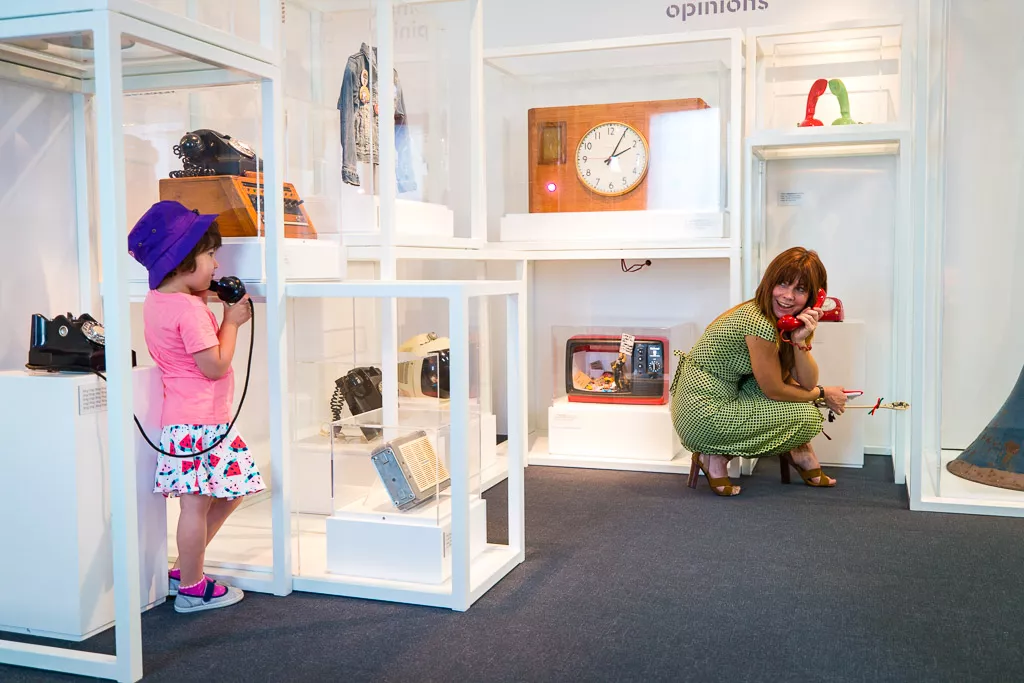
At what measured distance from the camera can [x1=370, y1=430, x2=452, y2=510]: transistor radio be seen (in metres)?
3.46

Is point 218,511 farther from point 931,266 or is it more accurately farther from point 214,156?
point 931,266

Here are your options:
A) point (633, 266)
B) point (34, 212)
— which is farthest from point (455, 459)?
point (633, 266)

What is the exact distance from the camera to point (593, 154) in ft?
18.4

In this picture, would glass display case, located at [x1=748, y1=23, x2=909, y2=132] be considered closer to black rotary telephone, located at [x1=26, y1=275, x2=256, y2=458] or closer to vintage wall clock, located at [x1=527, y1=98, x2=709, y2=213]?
vintage wall clock, located at [x1=527, y1=98, x2=709, y2=213]

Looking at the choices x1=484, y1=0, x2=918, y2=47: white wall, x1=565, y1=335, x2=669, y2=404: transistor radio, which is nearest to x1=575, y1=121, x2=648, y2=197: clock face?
x1=565, y1=335, x2=669, y2=404: transistor radio

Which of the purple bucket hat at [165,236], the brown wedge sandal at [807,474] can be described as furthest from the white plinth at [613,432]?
the purple bucket hat at [165,236]

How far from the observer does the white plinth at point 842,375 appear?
18.0ft

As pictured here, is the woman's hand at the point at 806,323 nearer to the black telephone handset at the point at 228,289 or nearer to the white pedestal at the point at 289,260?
the white pedestal at the point at 289,260

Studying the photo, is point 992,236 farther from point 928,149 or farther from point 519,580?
point 519,580

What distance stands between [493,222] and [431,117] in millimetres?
1240

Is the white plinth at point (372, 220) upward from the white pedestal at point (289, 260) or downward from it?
upward

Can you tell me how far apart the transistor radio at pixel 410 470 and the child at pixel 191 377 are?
1.35 feet

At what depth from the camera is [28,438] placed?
3.11m

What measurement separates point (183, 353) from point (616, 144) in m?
2.96
